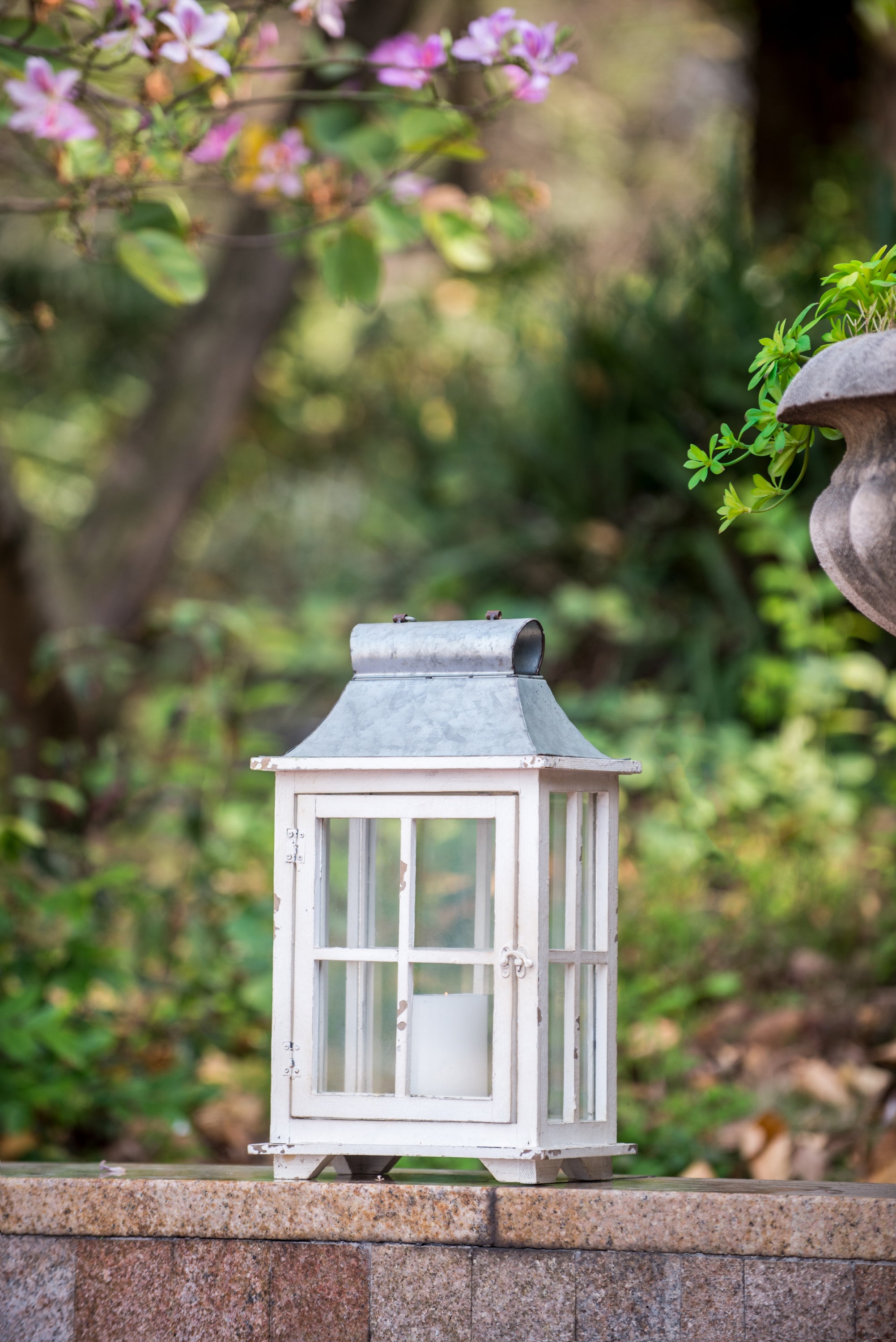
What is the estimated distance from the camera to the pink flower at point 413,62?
2096mm

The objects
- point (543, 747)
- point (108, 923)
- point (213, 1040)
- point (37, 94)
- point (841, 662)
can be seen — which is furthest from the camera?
point (841, 662)

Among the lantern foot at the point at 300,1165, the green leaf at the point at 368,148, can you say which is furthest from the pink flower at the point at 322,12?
the lantern foot at the point at 300,1165

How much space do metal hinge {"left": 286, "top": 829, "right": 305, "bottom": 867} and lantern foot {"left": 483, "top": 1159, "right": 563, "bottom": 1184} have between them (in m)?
0.42

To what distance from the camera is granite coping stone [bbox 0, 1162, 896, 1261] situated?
147cm

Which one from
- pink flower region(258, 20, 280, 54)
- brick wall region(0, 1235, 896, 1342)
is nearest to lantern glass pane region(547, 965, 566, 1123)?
brick wall region(0, 1235, 896, 1342)

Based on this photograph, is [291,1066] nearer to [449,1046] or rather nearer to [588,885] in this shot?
[449,1046]

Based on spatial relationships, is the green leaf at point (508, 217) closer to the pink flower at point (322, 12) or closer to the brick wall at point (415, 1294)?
the pink flower at point (322, 12)

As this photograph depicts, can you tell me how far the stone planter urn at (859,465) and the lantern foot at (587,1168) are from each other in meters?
0.75

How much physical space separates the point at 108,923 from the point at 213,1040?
42 cm

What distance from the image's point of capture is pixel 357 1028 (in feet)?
5.53

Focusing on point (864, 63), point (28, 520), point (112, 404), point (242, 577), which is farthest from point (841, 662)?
point (112, 404)

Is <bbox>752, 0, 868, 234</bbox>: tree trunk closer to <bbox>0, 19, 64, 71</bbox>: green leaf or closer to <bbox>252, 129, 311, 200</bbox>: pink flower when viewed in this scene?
<bbox>252, 129, 311, 200</bbox>: pink flower

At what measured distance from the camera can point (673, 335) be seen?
15.0ft

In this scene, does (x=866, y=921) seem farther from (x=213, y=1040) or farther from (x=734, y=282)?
(x=734, y=282)
